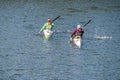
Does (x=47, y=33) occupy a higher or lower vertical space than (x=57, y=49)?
higher

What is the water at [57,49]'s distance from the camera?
46.8 meters

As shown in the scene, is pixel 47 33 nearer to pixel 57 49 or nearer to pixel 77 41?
pixel 57 49

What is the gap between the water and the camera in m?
46.8

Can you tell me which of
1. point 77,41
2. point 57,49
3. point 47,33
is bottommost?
point 57,49

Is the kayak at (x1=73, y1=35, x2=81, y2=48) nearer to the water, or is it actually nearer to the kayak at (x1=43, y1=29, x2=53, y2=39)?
the water

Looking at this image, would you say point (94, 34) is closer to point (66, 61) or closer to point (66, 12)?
point (66, 61)

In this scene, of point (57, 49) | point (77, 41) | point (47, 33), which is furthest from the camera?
point (47, 33)

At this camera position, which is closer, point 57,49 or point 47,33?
point 57,49

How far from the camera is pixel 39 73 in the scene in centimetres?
4650

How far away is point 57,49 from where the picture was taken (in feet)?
189

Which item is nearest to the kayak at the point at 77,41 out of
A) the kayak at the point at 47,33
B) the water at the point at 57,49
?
the water at the point at 57,49

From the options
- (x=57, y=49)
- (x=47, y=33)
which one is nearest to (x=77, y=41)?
(x=57, y=49)

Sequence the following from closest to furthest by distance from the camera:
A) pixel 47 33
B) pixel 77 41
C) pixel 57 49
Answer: pixel 57 49 → pixel 77 41 → pixel 47 33

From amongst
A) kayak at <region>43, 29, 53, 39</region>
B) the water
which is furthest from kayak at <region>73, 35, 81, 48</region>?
kayak at <region>43, 29, 53, 39</region>
